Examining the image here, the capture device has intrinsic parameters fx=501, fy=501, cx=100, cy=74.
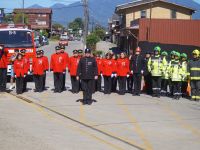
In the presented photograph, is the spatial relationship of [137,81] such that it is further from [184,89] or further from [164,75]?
[184,89]

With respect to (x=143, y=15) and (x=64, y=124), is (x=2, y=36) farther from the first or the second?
(x=143, y=15)

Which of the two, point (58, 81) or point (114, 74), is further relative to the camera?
point (114, 74)

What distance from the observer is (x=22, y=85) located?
1964 centimetres

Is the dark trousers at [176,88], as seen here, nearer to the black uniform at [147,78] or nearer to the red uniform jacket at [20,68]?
the black uniform at [147,78]

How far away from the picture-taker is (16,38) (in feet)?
83.0

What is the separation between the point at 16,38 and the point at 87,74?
32.3 ft

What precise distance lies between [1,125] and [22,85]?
23.8 ft

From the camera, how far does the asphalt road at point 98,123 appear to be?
1077cm

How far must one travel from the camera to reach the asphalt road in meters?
10.8

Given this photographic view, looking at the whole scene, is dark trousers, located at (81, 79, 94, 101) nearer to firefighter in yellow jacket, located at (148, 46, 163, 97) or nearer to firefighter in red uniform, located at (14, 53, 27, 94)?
firefighter in yellow jacket, located at (148, 46, 163, 97)

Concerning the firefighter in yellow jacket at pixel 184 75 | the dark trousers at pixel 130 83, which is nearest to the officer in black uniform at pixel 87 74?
the firefighter in yellow jacket at pixel 184 75

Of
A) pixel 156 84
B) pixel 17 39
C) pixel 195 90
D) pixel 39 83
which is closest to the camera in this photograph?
pixel 195 90

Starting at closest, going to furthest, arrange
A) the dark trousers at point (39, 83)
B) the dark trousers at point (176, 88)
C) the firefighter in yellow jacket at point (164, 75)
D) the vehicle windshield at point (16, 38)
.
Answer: the dark trousers at point (176, 88), the firefighter in yellow jacket at point (164, 75), the dark trousers at point (39, 83), the vehicle windshield at point (16, 38)

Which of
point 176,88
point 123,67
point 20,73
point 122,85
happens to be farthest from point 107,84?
point 20,73
